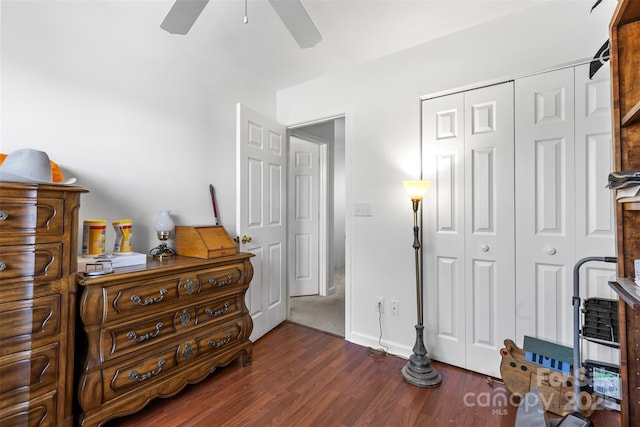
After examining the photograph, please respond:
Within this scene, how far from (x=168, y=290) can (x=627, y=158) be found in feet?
7.20

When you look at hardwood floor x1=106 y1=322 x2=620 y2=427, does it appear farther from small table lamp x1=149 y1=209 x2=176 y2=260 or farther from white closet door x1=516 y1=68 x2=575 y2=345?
small table lamp x1=149 y1=209 x2=176 y2=260

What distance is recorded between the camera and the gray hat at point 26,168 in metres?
1.20

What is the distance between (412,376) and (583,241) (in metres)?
1.35

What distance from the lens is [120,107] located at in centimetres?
193

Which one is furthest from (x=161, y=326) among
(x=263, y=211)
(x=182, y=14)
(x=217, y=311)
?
(x=182, y=14)

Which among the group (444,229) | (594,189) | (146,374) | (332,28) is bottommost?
(146,374)

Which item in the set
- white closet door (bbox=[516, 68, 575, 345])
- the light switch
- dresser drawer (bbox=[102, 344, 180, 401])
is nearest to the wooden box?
dresser drawer (bbox=[102, 344, 180, 401])

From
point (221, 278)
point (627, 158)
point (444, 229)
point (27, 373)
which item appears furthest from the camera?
point (444, 229)

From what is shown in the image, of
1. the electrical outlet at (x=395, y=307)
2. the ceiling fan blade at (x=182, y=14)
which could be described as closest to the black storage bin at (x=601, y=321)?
the electrical outlet at (x=395, y=307)

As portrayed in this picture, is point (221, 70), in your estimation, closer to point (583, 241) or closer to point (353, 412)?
point (353, 412)

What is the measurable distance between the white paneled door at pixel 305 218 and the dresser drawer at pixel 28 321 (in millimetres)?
2711

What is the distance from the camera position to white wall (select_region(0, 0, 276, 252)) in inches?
62.0

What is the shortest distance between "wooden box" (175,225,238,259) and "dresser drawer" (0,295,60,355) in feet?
2.52

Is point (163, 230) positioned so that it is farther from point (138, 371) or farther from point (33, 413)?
point (33, 413)
